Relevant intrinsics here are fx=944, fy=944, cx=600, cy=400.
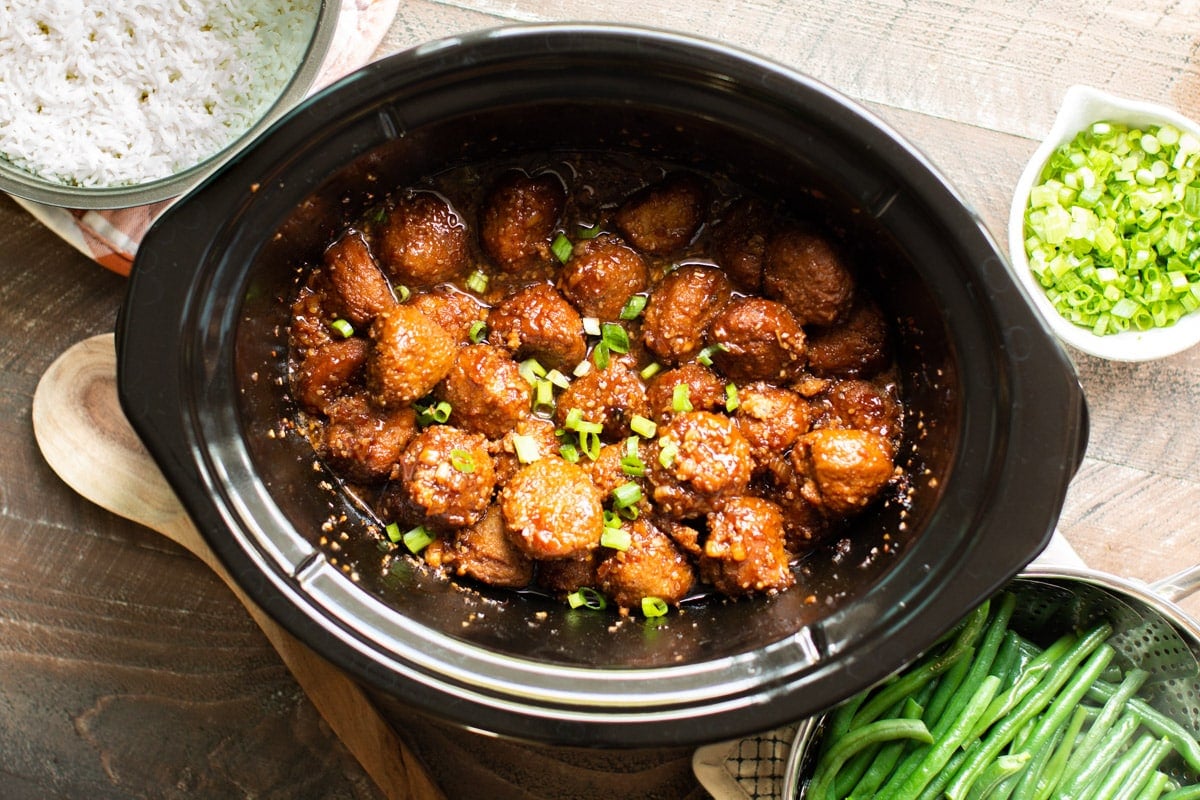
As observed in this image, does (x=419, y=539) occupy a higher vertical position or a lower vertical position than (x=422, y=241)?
lower

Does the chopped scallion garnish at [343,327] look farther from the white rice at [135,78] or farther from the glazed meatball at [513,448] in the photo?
the white rice at [135,78]

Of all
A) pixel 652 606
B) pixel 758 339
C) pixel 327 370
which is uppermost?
pixel 758 339

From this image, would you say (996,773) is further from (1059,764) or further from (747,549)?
(747,549)

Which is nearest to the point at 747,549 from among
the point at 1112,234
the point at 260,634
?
the point at 1112,234

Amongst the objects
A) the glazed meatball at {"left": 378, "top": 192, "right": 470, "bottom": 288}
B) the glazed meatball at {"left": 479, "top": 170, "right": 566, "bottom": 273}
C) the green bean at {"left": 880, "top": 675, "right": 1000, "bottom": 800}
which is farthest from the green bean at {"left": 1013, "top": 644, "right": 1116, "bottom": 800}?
the glazed meatball at {"left": 378, "top": 192, "right": 470, "bottom": 288}

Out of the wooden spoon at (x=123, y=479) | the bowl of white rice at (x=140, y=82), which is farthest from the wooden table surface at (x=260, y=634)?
the bowl of white rice at (x=140, y=82)

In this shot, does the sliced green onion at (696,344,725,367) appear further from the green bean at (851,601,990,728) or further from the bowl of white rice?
the bowl of white rice
